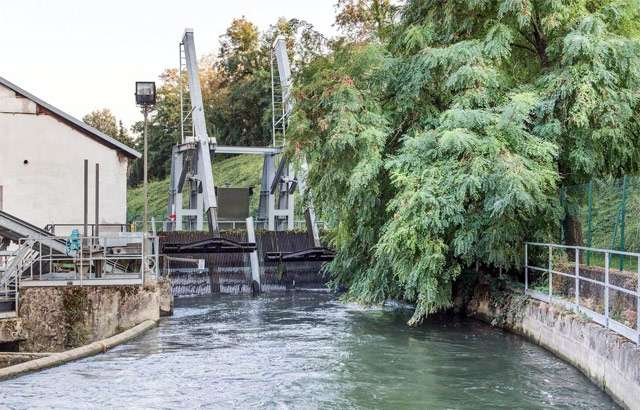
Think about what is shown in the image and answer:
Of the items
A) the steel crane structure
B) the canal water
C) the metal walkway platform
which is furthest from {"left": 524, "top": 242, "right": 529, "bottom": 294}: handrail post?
the steel crane structure

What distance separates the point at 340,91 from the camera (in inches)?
749

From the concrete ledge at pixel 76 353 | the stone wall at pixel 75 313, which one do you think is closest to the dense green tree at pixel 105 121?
the stone wall at pixel 75 313

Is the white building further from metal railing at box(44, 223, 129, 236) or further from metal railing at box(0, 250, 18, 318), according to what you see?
metal railing at box(0, 250, 18, 318)

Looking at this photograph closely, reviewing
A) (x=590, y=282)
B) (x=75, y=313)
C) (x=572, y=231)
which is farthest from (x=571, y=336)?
(x=75, y=313)

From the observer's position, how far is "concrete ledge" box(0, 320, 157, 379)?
12.4 m

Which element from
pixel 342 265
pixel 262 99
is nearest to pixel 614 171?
pixel 342 265

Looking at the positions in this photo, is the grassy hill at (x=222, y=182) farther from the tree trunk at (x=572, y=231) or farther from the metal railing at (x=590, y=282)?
the metal railing at (x=590, y=282)

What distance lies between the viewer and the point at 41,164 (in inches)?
1032

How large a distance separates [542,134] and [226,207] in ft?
73.2

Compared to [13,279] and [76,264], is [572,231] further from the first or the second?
[13,279]

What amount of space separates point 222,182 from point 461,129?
149 ft

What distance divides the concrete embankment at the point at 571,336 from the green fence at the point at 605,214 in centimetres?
144

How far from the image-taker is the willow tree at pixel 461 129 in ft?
55.0

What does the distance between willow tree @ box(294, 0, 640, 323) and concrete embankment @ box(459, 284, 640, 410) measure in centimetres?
97
